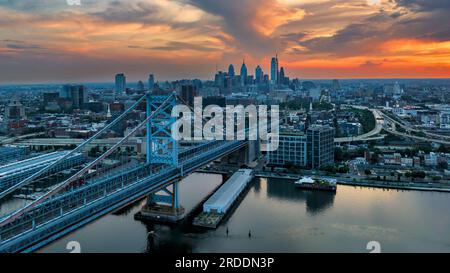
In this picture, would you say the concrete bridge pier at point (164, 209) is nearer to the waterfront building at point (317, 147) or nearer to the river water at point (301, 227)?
the river water at point (301, 227)

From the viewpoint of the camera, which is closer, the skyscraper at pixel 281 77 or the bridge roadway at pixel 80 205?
the bridge roadway at pixel 80 205

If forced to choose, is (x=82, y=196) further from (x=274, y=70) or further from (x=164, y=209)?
(x=274, y=70)

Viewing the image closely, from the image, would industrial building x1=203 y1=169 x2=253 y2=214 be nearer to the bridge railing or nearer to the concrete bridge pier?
the concrete bridge pier

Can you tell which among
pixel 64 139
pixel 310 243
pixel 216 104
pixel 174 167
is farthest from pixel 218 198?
pixel 216 104

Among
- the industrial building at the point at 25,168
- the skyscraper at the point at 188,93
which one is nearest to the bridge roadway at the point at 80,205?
the industrial building at the point at 25,168

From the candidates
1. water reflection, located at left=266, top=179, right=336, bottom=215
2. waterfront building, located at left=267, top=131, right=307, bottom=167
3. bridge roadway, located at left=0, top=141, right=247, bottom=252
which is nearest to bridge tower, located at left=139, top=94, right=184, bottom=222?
bridge roadway, located at left=0, top=141, right=247, bottom=252

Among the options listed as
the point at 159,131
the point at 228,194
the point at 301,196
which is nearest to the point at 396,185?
the point at 301,196

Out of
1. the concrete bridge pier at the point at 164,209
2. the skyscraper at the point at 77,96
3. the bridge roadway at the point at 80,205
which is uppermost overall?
the skyscraper at the point at 77,96
